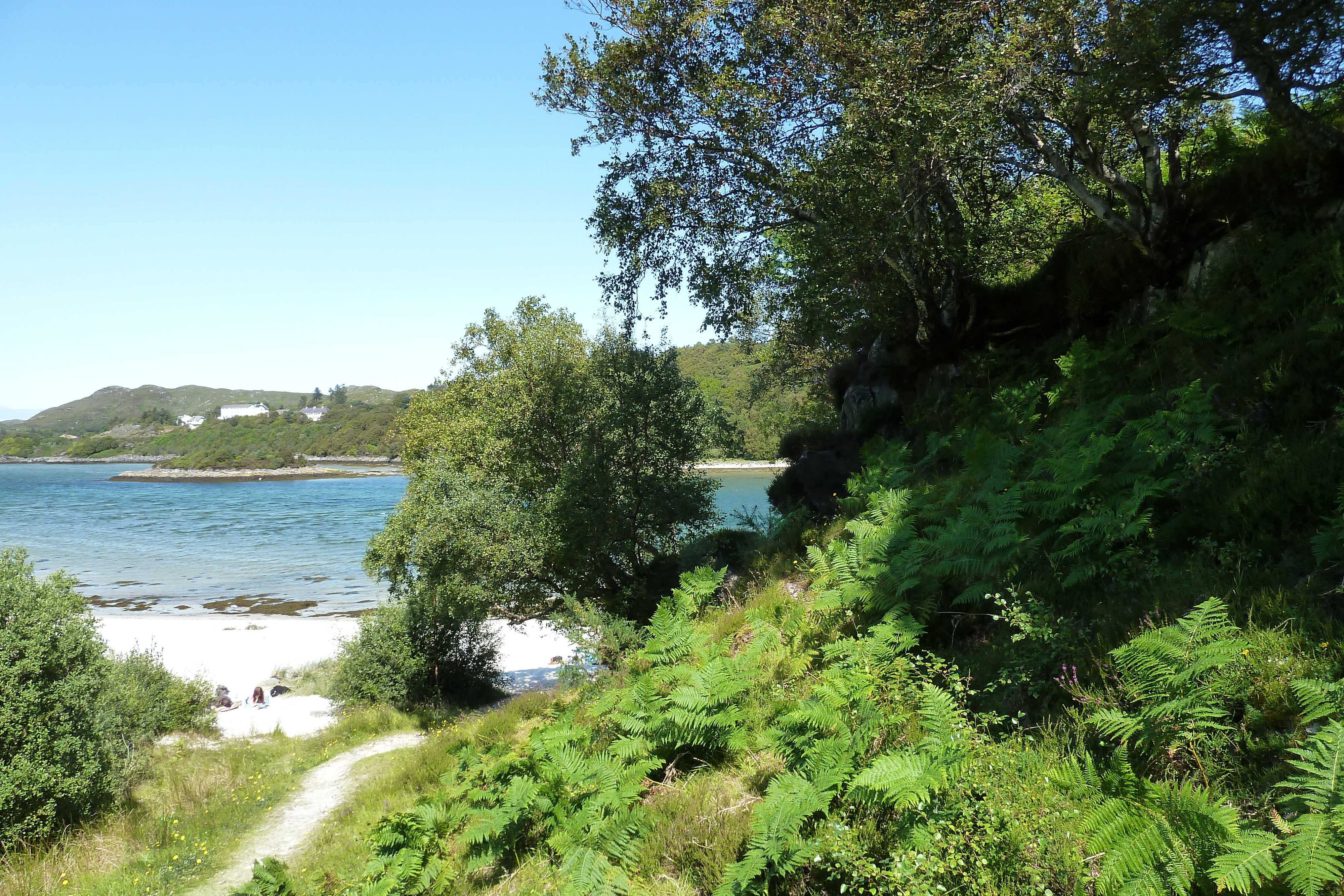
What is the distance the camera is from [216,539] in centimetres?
5884

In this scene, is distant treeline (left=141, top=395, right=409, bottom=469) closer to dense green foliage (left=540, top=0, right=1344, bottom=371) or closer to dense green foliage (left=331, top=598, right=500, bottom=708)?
dense green foliage (left=331, top=598, right=500, bottom=708)

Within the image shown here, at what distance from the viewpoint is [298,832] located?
948cm

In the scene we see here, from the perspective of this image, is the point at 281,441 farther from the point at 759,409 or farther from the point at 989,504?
the point at 989,504

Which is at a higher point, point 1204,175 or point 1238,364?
point 1204,175

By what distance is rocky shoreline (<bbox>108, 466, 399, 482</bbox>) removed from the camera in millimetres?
131750

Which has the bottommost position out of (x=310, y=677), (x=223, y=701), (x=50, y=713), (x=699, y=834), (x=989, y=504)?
(x=310, y=677)

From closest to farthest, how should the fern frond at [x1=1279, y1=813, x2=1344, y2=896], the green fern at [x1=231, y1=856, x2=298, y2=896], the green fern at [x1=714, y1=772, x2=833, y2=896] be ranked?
the fern frond at [x1=1279, y1=813, x2=1344, y2=896] < the green fern at [x1=714, y1=772, x2=833, y2=896] < the green fern at [x1=231, y1=856, x2=298, y2=896]

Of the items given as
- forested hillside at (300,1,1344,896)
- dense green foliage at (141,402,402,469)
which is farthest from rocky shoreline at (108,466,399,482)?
forested hillside at (300,1,1344,896)

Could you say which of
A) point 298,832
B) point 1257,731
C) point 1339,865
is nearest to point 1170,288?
point 1257,731

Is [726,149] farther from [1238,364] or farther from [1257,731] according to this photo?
[1257,731]

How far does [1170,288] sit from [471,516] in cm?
1500

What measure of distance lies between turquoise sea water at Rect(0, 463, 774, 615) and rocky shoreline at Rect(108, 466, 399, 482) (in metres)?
17.0

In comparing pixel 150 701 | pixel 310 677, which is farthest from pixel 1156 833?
pixel 310 677

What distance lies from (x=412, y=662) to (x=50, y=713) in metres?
9.01
